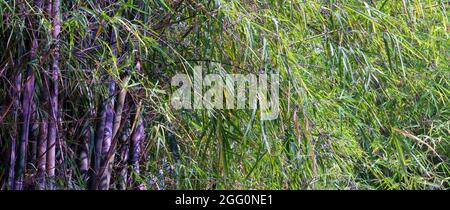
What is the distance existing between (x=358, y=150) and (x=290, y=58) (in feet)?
3.06

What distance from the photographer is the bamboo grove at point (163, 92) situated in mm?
2521

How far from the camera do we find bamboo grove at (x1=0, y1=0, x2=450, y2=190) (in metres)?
2.52

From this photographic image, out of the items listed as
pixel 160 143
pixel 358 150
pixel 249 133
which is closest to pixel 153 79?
pixel 160 143

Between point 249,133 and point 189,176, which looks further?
point 189,176

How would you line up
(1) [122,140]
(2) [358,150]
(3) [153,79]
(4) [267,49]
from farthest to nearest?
(2) [358,150] → (1) [122,140] → (3) [153,79] → (4) [267,49]

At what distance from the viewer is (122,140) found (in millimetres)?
2922

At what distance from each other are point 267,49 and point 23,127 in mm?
849

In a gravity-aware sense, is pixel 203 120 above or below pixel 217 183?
above

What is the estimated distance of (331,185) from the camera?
9.94 feet

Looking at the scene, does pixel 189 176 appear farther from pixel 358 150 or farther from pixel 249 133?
pixel 358 150

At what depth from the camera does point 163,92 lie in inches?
98.7

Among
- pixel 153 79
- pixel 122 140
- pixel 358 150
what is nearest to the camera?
pixel 153 79
